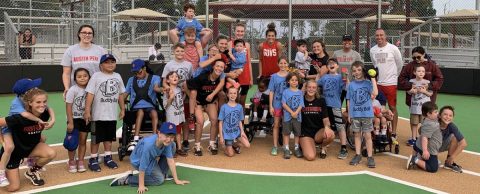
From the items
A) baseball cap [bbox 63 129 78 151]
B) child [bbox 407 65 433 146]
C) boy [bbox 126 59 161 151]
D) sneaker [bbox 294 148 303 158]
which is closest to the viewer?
baseball cap [bbox 63 129 78 151]

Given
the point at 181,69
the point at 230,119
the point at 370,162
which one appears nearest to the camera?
the point at 370,162

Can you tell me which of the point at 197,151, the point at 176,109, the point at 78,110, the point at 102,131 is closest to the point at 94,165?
the point at 102,131

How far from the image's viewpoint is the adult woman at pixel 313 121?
6945 mm

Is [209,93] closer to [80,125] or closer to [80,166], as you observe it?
[80,125]

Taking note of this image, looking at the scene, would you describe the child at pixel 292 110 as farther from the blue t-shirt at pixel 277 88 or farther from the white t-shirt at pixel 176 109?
the white t-shirt at pixel 176 109

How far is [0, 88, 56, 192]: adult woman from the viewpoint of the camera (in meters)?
5.26

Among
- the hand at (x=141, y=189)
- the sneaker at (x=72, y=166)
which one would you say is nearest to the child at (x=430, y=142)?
the hand at (x=141, y=189)

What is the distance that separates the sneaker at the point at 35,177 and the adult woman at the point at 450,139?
16.4 feet

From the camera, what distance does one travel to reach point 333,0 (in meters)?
22.7

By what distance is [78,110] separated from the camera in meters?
6.01

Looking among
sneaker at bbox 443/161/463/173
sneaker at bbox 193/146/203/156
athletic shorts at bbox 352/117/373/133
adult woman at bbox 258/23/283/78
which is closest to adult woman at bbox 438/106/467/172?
sneaker at bbox 443/161/463/173

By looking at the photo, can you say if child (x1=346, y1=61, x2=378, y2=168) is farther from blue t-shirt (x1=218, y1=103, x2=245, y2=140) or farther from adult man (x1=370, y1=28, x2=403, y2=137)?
blue t-shirt (x1=218, y1=103, x2=245, y2=140)

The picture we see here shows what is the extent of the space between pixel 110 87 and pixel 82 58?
0.59 m

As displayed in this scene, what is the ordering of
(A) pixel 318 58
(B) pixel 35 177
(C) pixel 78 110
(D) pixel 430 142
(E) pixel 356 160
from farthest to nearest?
1. (A) pixel 318 58
2. (E) pixel 356 160
3. (D) pixel 430 142
4. (C) pixel 78 110
5. (B) pixel 35 177
